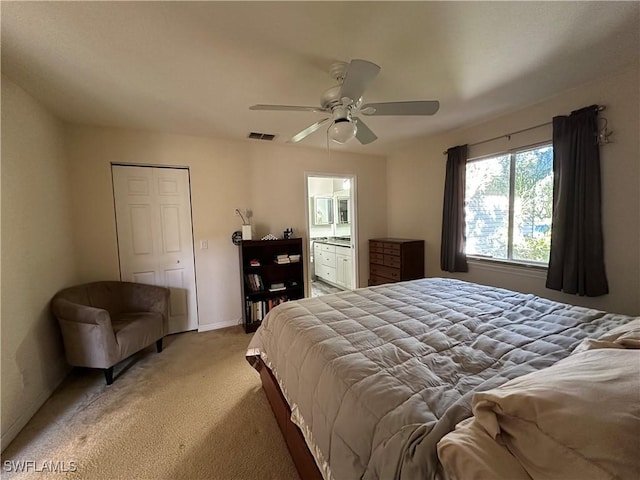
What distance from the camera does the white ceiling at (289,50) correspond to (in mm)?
1466

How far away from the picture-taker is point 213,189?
3527mm

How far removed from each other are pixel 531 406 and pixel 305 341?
1.04 metres

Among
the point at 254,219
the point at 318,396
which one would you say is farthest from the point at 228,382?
the point at 254,219

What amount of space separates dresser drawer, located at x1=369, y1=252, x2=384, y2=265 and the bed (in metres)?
2.19

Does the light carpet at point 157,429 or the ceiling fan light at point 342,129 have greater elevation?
the ceiling fan light at point 342,129

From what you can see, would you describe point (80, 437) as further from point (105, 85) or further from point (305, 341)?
point (105, 85)

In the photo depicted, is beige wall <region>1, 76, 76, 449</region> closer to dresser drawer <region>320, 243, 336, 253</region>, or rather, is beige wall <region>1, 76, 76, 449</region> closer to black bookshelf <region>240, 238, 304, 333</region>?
black bookshelf <region>240, 238, 304, 333</region>

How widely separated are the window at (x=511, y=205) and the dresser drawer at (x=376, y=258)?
1.27 m

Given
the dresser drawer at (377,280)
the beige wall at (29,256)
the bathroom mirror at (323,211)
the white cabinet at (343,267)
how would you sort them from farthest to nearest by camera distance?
the bathroom mirror at (323,211), the white cabinet at (343,267), the dresser drawer at (377,280), the beige wall at (29,256)

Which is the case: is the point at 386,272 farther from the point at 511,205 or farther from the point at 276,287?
the point at 511,205

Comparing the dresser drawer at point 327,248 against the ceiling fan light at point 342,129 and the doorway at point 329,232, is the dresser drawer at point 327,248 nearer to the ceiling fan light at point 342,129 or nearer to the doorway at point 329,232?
the doorway at point 329,232

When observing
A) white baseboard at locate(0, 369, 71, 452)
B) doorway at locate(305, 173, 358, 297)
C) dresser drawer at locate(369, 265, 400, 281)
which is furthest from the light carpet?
doorway at locate(305, 173, 358, 297)

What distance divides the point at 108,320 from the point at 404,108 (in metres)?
2.90

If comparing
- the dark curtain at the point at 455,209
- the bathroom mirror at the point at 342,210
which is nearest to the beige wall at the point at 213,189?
the dark curtain at the point at 455,209
